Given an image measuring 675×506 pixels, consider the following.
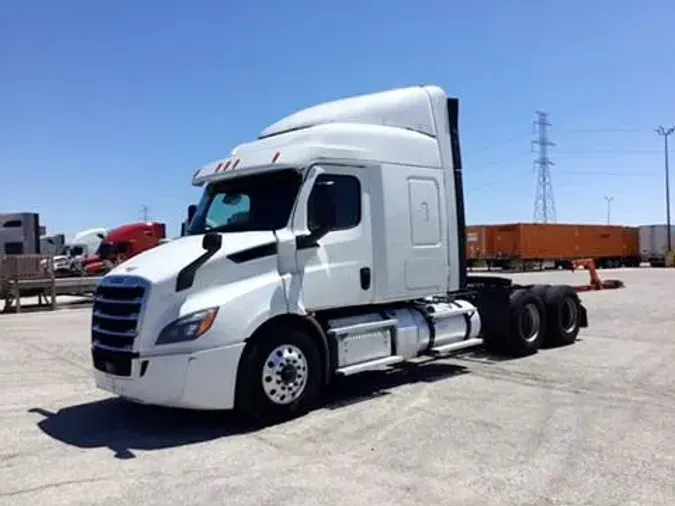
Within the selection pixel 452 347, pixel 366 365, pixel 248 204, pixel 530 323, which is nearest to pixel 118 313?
pixel 248 204

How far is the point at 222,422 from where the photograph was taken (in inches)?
298

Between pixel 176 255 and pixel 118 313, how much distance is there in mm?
823

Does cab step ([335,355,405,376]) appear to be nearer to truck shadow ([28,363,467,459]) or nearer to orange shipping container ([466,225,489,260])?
truck shadow ([28,363,467,459])

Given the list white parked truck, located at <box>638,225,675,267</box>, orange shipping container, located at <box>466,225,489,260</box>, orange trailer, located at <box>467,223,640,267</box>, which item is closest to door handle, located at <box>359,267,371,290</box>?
orange trailer, located at <box>467,223,640,267</box>

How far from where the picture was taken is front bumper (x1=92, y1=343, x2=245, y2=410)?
6.79m

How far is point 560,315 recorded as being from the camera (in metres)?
12.2

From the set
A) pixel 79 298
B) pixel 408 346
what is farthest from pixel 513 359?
pixel 79 298

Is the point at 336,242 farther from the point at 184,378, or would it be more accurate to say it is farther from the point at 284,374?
the point at 184,378

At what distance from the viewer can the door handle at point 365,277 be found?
8547 mm

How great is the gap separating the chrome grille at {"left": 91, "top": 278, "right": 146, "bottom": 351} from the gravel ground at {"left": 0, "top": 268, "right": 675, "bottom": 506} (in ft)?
3.10

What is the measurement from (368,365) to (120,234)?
25.3m

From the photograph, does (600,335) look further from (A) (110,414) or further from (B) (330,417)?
(A) (110,414)

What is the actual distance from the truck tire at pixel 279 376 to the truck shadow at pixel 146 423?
0.26 metres

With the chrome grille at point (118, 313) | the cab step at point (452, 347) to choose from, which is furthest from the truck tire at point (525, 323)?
the chrome grille at point (118, 313)
